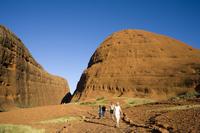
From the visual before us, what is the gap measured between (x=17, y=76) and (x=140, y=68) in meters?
31.2

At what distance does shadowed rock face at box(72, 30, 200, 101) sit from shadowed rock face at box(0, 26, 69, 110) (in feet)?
40.8

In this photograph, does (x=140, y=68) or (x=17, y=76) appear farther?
(x=140, y=68)

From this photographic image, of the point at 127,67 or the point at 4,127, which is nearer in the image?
the point at 4,127

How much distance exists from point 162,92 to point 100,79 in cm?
1613

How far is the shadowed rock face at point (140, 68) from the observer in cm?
5759

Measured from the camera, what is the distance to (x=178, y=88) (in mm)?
56000

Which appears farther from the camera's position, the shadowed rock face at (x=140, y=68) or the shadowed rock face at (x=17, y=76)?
the shadowed rock face at (x=140, y=68)

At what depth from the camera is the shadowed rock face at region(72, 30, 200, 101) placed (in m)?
57.6

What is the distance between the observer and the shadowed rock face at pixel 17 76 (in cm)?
3762

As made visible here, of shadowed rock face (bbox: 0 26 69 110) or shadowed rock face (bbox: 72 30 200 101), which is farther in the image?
shadowed rock face (bbox: 72 30 200 101)

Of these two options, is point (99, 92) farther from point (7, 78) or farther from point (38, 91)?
point (7, 78)

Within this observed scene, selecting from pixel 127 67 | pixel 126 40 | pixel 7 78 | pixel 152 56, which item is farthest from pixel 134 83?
pixel 7 78

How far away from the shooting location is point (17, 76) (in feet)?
141

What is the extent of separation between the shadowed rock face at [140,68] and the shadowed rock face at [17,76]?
12.4 m
